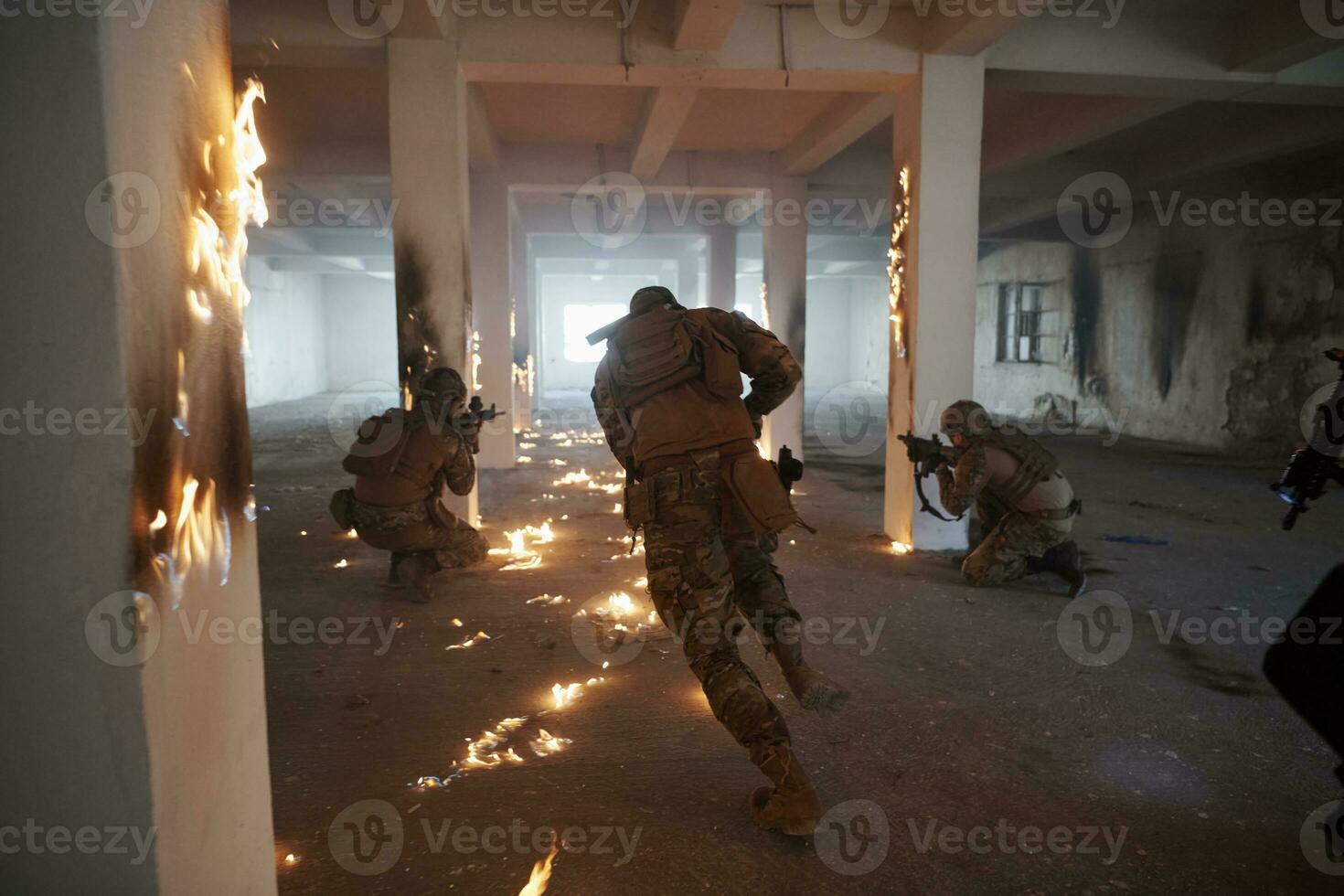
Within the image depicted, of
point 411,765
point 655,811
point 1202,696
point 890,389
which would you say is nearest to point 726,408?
point 655,811

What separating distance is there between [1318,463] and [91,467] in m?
2.95

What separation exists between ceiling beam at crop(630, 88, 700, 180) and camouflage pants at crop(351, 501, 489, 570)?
145 inches

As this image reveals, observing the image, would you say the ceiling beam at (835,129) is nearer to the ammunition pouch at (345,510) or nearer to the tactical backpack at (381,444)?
the tactical backpack at (381,444)

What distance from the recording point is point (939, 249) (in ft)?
17.9

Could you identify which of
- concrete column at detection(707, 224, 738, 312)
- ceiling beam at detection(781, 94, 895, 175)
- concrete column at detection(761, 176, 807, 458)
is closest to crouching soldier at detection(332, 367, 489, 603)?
ceiling beam at detection(781, 94, 895, 175)

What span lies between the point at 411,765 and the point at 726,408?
1583 mm

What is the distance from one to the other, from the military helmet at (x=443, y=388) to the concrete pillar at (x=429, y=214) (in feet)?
2.89

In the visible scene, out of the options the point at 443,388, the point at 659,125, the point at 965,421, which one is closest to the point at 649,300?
the point at 443,388

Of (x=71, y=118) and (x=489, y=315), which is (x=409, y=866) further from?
(x=489, y=315)

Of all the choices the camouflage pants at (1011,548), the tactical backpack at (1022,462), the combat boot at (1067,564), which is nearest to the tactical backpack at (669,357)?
the tactical backpack at (1022,462)

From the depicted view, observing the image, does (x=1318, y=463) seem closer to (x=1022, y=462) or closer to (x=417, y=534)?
(x=1022, y=462)

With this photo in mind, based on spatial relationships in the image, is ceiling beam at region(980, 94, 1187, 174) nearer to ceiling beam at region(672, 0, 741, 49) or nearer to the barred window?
ceiling beam at region(672, 0, 741, 49)

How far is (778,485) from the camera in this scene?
2.60 meters

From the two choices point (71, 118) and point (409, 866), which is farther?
point (409, 866)
